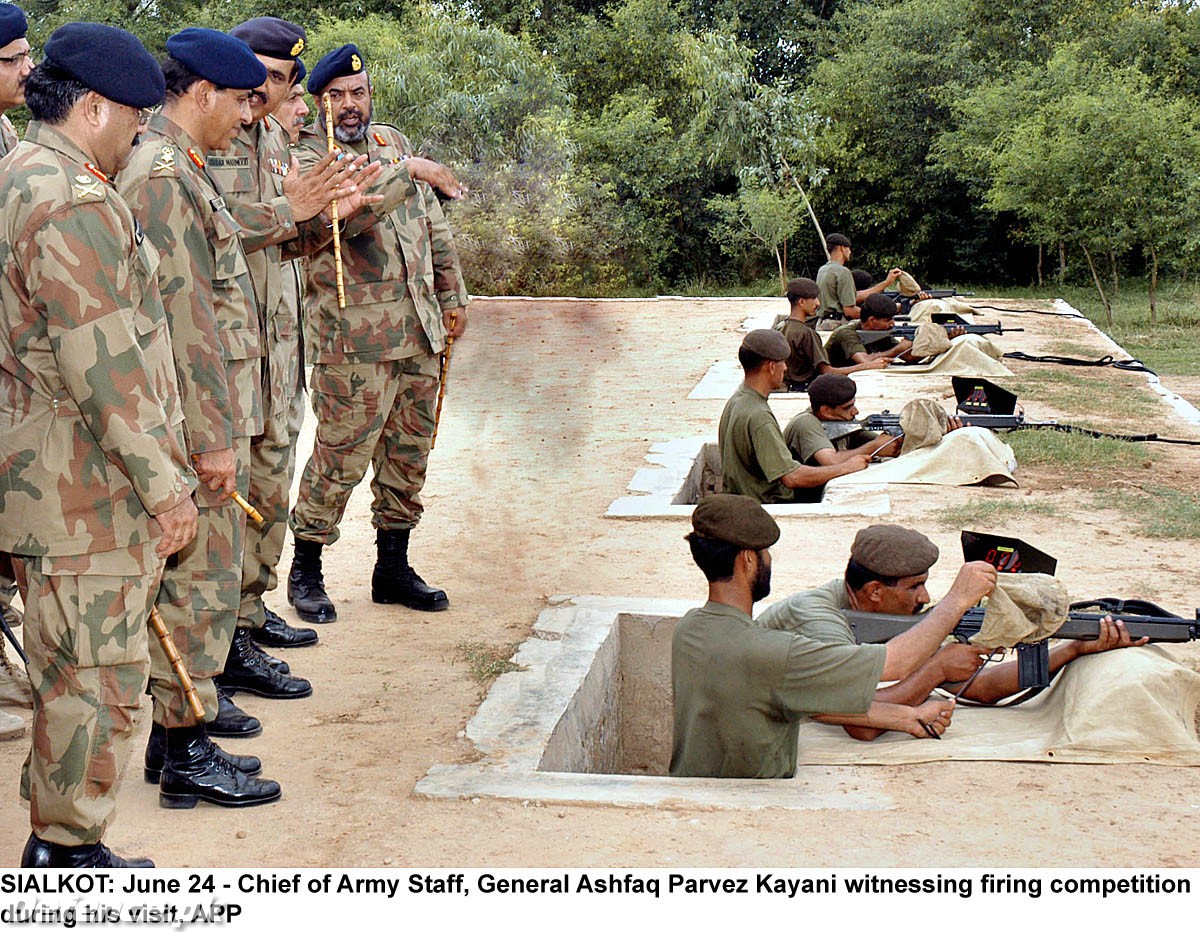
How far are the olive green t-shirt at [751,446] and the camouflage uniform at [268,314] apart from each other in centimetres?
244

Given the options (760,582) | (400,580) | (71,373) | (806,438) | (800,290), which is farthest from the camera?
(800,290)

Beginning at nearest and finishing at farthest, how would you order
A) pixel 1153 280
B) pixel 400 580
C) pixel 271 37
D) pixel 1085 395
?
pixel 271 37
pixel 400 580
pixel 1085 395
pixel 1153 280

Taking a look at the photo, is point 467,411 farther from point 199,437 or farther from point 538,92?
point 538,92

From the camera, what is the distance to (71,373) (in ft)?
8.66

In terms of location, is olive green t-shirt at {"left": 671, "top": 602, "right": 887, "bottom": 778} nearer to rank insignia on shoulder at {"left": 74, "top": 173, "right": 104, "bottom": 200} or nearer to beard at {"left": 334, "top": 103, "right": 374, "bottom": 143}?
rank insignia on shoulder at {"left": 74, "top": 173, "right": 104, "bottom": 200}

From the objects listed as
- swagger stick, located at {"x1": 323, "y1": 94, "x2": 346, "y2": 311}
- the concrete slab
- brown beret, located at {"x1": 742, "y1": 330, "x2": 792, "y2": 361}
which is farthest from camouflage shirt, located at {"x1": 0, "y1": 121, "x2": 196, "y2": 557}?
brown beret, located at {"x1": 742, "y1": 330, "x2": 792, "y2": 361}

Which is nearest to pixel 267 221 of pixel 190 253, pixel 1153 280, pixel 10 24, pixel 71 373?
pixel 190 253

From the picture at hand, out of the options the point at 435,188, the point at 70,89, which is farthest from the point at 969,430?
the point at 70,89

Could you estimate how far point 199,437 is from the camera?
3.47 metres

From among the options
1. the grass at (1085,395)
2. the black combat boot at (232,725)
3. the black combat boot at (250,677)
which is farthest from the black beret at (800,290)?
the black combat boot at (232,725)

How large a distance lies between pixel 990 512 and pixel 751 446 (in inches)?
48.5

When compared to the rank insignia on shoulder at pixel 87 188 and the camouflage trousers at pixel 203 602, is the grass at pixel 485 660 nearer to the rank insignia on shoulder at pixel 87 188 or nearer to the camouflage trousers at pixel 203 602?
the camouflage trousers at pixel 203 602

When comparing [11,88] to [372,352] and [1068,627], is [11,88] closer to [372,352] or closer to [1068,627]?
[372,352]

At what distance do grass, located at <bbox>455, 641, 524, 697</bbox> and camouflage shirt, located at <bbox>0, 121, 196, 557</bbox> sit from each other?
1.83 metres
